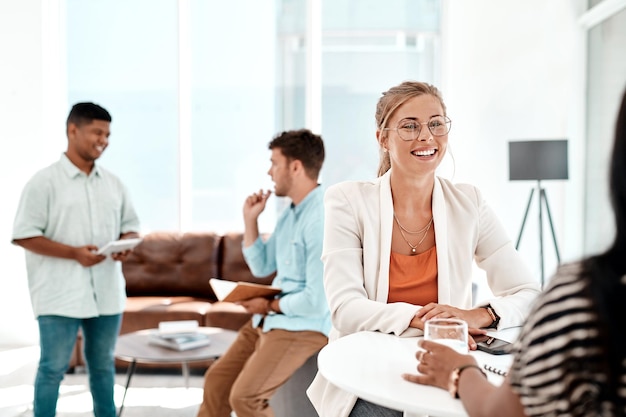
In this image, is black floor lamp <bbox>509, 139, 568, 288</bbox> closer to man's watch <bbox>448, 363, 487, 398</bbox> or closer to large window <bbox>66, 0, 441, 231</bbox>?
large window <bbox>66, 0, 441, 231</bbox>

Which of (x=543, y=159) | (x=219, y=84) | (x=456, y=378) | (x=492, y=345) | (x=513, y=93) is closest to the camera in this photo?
(x=456, y=378)

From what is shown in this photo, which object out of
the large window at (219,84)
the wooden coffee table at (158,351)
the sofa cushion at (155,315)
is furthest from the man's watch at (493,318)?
the large window at (219,84)

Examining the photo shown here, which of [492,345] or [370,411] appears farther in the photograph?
[370,411]

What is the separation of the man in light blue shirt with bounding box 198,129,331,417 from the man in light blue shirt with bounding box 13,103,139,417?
67 cm

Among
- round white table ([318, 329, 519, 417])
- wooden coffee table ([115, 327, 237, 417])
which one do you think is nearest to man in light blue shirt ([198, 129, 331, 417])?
wooden coffee table ([115, 327, 237, 417])

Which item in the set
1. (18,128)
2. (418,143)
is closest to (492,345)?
(418,143)

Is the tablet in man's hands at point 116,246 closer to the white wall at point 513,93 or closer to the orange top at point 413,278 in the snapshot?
the orange top at point 413,278

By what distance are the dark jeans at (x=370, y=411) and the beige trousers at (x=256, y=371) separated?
2.82 ft

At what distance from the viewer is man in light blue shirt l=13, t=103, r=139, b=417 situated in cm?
313

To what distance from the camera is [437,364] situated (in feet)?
4.49

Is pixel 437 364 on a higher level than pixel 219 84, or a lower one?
lower

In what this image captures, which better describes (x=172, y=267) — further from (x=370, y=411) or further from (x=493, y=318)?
(x=493, y=318)

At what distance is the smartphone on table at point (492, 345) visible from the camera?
5.37ft

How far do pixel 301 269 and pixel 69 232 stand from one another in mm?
1107
